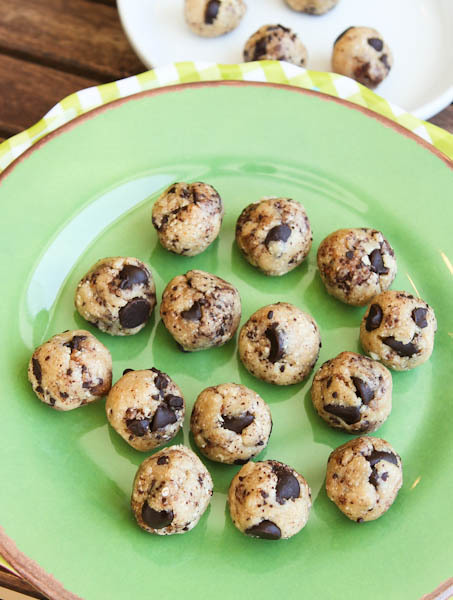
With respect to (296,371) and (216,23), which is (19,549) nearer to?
(296,371)

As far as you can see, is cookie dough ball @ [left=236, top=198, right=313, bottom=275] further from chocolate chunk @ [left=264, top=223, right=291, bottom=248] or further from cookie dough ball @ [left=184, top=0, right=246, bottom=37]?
cookie dough ball @ [left=184, top=0, right=246, bottom=37]

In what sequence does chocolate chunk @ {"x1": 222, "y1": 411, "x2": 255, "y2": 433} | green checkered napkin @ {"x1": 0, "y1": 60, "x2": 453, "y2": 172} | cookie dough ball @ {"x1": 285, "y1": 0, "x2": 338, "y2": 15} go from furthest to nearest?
cookie dough ball @ {"x1": 285, "y1": 0, "x2": 338, "y2": 15} → green checkered napkin @ {"x1": 0, "y1": 60, "x2": 453, "y2": 172} → chocolate chunk @ {"x1": 222, "y1": 411, "x2": 255, "y2": 433}

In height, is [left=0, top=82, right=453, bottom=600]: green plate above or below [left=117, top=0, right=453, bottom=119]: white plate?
below

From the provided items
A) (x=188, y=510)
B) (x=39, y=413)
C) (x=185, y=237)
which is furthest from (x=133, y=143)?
(x=188, y=510)

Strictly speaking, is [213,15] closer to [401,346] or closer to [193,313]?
[193,313]

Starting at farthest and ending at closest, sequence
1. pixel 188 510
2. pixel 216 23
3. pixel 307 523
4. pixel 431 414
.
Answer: pixel 216 23 < pixel 431 414 < pixel 307 523 < pixel 188 510

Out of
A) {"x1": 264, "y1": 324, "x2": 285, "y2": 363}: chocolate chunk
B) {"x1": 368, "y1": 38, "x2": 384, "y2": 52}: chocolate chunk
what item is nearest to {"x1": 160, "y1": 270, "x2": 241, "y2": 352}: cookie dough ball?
{"x1": 264, "y1": 324, "x2": 285, "y2": 363}: chocolate chunk

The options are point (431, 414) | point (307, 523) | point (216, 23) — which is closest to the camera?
point (307, 523)
